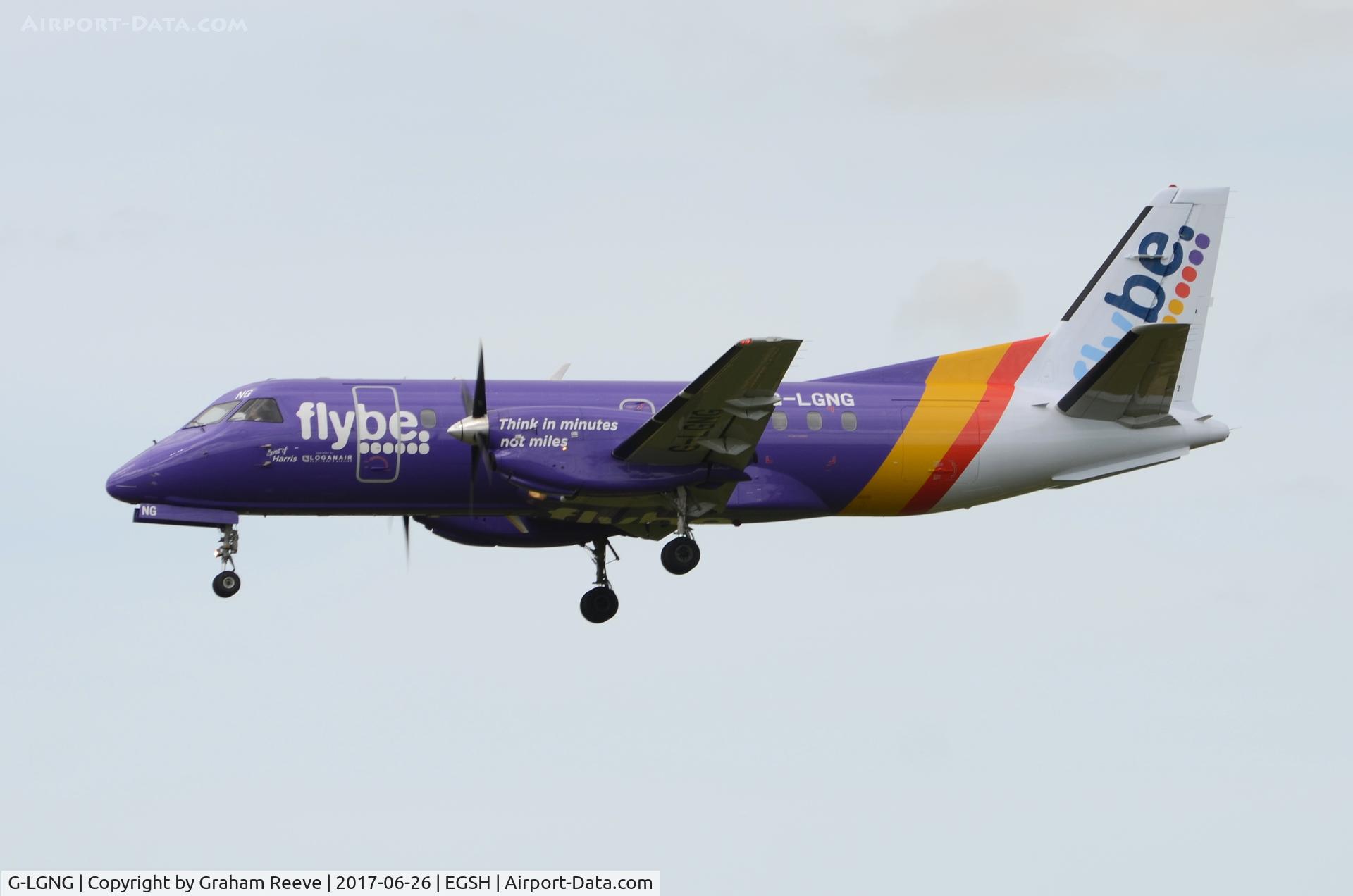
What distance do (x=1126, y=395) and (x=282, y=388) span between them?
12.3 meters

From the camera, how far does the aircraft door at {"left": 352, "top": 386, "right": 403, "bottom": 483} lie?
2681 centimetres

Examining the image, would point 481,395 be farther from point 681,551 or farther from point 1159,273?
point 1159,273

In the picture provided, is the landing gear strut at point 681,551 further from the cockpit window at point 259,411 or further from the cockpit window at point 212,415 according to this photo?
the cockpit window at point 212,415

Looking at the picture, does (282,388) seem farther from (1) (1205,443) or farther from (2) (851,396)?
(1) (1205,443)

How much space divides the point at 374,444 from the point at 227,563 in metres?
2.72

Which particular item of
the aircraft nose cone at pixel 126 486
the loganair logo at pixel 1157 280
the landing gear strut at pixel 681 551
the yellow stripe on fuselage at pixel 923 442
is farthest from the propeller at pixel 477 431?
the loganair logo at pixel 1157 280

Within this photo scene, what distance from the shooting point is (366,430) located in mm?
26906

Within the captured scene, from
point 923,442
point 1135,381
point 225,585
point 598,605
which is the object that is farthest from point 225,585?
point 1135,381

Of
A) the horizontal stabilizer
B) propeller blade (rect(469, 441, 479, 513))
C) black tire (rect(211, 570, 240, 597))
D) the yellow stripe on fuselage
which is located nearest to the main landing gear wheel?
black tire (rect(211, 570, 240, 597))

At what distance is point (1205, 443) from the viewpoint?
29.2m

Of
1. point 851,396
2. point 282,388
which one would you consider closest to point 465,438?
point 282,388

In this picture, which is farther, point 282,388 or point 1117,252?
point 1117,252

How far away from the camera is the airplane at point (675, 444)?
26.4 metres

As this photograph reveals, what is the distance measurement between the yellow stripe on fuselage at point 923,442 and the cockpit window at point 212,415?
9.07 m
